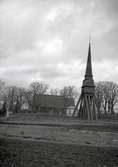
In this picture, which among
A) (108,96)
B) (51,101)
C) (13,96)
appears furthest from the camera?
(13,96)

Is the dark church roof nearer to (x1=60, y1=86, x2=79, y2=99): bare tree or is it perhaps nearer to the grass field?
(x1=60, y1=86, x2=79, y2=99): bare tree

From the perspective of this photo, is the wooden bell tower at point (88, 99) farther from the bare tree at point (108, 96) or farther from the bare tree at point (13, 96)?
the bare tree at point (13, 96)

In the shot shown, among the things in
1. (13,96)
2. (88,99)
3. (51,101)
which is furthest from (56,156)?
(13,96)

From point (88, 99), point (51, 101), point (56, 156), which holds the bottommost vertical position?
point (56, 156)

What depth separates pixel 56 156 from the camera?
7297mm

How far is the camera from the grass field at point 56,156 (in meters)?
6.47

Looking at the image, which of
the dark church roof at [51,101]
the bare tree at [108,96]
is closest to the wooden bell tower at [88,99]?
the dark church roof at [51,101]

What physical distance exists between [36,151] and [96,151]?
9.54 ft

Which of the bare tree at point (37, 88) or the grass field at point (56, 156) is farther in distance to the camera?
the bare tree at point (37, 88)

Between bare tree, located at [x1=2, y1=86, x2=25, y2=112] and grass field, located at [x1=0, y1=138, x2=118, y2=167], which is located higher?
bare tree, located at [x1=2, y1=86, x2=25, y2=112]

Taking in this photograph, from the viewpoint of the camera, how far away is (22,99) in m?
71.3

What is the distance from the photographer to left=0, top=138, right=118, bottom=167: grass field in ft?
21.2

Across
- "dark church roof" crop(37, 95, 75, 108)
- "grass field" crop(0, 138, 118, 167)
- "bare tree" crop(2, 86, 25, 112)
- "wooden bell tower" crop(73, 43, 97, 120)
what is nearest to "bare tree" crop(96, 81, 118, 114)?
"dark church roof" crop(37, 95, 75, 108)

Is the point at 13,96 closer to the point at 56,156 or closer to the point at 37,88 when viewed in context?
the point at 37,88
